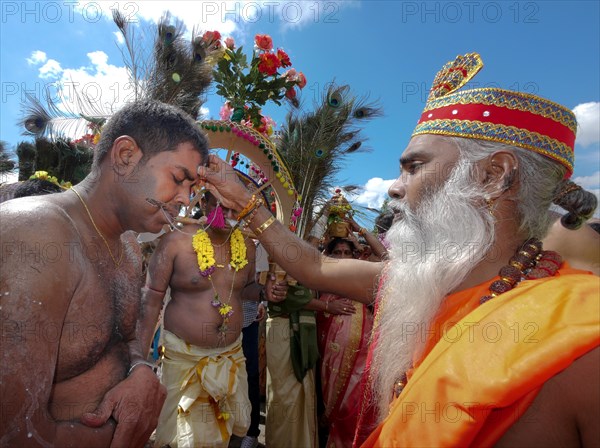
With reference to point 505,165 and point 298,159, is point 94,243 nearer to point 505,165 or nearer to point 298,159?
point 505,165

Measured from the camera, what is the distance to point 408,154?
6.21 ft

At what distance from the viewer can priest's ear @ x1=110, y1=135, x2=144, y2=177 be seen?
2.09 meters

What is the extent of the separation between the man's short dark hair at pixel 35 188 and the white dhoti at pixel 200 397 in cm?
161

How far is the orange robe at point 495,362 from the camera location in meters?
1.28

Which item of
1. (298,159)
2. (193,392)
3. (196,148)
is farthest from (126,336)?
(298,159)

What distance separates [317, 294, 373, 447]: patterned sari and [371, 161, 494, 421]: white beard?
243cm

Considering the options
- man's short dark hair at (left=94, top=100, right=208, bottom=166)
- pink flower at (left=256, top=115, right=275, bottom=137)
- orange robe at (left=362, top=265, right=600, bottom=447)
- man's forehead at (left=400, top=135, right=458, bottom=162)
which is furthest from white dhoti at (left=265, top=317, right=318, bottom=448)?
man's forehead at (left=400, top=135, right=458, bottom=162)

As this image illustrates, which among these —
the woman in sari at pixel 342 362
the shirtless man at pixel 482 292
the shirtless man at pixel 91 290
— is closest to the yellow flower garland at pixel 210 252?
the woman in sari at pixel 342 362

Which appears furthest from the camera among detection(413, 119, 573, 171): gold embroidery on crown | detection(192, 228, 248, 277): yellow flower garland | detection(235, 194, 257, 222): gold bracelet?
detection(192, 228, 248, 277): yellow flower garland

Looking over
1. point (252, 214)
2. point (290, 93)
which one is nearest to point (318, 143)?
point (290, 93)

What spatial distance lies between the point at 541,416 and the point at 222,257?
10.5 ft

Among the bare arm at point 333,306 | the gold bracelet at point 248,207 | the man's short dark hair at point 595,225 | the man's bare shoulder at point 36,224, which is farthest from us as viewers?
the bare arm at point 333,306

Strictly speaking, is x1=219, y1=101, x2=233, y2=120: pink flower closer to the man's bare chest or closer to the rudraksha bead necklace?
the man's bare chest

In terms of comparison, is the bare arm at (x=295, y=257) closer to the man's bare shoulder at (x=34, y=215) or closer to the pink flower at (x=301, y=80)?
the man's bare shoulder at (x=34, y=215)
